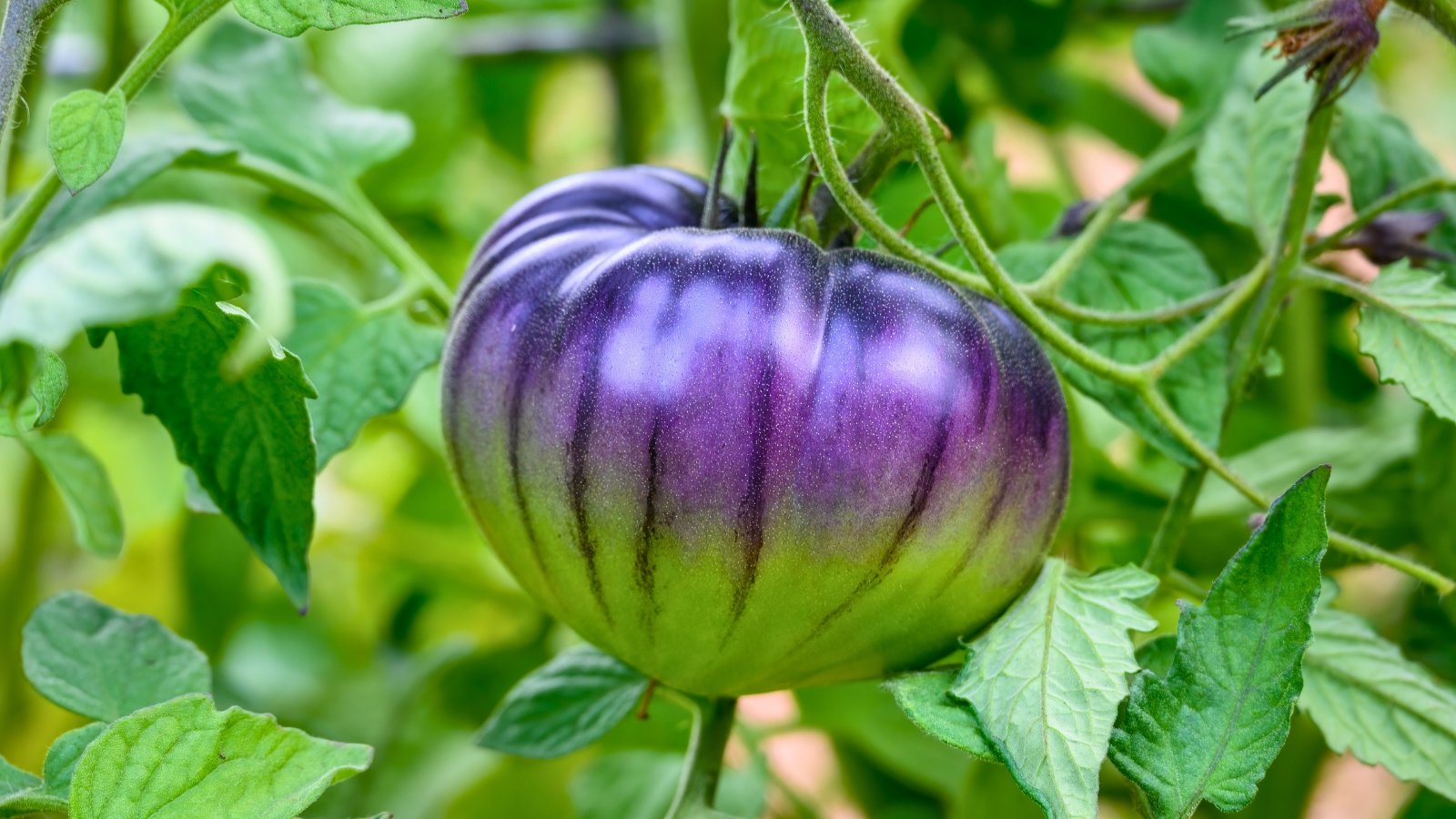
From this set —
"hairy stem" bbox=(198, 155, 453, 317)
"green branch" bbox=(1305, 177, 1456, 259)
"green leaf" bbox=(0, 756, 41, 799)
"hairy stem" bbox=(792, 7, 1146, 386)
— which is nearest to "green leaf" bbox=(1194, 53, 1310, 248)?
"green branch" bbox=(1305, 177, 1456, 259)

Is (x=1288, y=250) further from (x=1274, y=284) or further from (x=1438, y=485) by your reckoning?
(x=1438, y=485)

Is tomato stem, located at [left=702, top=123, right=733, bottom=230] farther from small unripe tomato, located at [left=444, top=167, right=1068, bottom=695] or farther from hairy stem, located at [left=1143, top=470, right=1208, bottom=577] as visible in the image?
hairy stem, located at [left=1143, top=470, right=1208, bottom=577]

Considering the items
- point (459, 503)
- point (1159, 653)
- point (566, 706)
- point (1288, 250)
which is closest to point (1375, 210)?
point (1288, 250)

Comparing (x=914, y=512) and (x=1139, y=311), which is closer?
(x=914, y=512)

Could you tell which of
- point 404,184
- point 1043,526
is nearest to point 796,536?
point 1043,526

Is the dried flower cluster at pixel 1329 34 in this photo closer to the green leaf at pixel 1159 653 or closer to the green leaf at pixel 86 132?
the green leaf at pixel 1159 653

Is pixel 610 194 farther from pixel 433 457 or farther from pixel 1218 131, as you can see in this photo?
pixel 433 457
